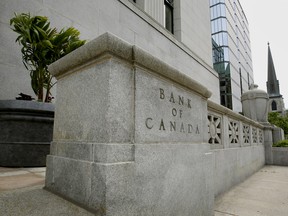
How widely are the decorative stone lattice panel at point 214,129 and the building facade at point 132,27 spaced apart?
12.2 feet

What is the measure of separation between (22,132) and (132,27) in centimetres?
527

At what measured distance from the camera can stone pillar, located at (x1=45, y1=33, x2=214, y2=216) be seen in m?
1.37

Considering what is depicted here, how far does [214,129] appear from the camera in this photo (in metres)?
3.58

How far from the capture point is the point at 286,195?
372 cm

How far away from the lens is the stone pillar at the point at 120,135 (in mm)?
1374

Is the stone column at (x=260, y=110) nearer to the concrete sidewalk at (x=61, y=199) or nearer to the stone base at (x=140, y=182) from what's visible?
the concrete sidewalk at (x=61, y=199)

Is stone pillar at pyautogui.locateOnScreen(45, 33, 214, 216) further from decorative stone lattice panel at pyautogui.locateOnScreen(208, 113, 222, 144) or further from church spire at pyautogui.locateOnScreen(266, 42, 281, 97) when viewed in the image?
→ church spire at pyautogui.locateOnScreen(266, 42, 281, 97)

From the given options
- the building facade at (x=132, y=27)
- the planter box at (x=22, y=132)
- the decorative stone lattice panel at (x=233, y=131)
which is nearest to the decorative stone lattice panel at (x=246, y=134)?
the decorative stone lattice panel at (x=233, y=131)

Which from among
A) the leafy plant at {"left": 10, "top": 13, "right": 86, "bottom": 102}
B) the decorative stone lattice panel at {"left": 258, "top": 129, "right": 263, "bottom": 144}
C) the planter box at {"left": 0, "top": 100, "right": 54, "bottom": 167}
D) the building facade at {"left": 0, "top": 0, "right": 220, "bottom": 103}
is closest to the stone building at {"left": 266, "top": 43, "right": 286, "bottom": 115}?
the building facade at {"left": 0, "top": 0, "right": 220, "bottom": 103}

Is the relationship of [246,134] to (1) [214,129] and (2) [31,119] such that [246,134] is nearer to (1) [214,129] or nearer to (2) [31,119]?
(1) [214,129]

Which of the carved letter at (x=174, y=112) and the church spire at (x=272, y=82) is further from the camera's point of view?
the church spire at (x=272, y=82)

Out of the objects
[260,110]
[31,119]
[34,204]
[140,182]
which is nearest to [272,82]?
[260,110]

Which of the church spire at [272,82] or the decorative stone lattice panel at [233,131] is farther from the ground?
the church spire at [272,82]

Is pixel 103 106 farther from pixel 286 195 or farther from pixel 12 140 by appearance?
pixel 286 195
